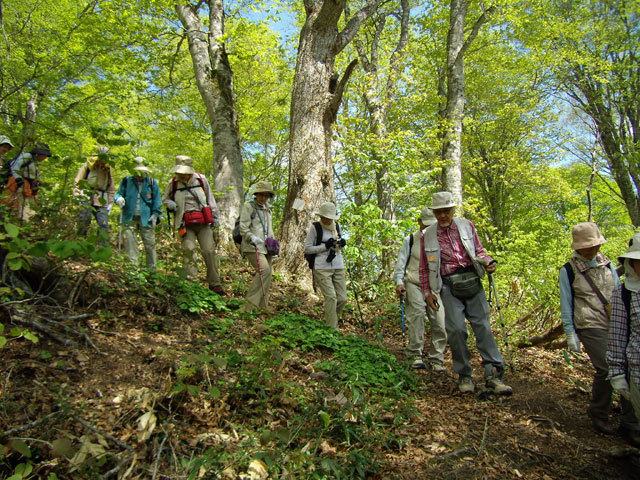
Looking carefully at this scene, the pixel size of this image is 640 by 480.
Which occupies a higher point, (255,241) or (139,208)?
(139,208)

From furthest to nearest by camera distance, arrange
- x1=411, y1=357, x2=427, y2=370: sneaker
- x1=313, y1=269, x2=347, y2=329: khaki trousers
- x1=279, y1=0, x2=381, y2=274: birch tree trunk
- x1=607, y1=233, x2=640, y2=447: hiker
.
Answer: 1. x1=279, y1=0, x2=381, y2=274: birch tree trunk
2. x1=313, y1=269, x2=347, y2=329: khaki trousers
3. x1=411, y1=357, x2=427, y2=370: sneaker
4. x1=607, y1=233, x2=640, y2=447: hiker

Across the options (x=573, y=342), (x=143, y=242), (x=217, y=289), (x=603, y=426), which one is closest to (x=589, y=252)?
(x=573, y=342)

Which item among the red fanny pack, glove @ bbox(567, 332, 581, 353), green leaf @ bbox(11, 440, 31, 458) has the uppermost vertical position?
the red fanny pack

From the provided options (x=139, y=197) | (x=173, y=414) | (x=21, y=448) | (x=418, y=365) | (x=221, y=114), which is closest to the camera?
(x=21, y=448)

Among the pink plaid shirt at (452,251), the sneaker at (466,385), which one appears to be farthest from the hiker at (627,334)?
the sneaker at (466,385)

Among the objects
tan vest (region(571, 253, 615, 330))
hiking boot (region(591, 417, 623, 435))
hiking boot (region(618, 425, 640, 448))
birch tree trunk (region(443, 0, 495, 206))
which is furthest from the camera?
birch tree trunk (region(443, 0, 495, 206))

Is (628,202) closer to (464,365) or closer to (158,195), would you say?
(464,365)

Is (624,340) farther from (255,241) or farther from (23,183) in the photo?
(23,183)

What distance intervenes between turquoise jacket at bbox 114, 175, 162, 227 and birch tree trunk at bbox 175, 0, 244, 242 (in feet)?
9.97

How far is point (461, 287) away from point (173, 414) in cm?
338

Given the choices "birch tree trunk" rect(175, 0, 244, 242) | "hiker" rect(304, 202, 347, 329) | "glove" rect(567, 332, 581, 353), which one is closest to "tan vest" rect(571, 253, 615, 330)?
"glove" rect(567, 332, 581, 353)

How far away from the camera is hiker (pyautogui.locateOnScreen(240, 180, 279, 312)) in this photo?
5.83 metres

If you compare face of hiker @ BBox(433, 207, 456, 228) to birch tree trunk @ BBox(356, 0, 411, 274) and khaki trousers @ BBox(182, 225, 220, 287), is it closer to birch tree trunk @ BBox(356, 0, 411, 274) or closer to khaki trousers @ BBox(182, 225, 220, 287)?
khaki trousers @ BBox(182, 225, 220, 287)

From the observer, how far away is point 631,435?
3652 mm
